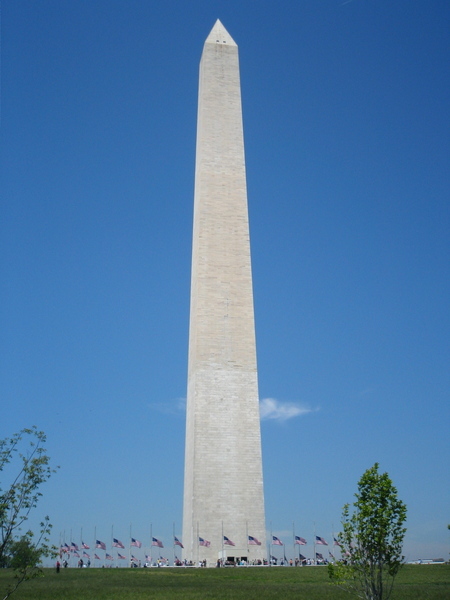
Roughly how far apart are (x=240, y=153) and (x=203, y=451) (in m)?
20.5

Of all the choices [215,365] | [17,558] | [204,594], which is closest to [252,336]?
[215,365]

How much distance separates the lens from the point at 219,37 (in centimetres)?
5122

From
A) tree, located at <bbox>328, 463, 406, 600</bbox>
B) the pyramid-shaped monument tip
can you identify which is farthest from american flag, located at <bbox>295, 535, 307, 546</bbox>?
the pyramid-shaped monument tip

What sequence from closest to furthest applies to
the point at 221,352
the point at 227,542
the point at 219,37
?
1. the point at 227,542
2. the point at 221,352
3. the point at 219,37

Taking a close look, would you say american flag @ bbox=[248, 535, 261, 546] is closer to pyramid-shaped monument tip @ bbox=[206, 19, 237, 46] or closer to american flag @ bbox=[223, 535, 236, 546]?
american flag @ bbox=[223, 535, 236, 546]

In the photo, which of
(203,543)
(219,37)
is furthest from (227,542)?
(219,37)

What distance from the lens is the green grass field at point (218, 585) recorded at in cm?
2277

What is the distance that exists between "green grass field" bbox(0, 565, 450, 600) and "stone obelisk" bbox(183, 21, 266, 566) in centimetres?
453

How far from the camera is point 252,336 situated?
43.3 metres

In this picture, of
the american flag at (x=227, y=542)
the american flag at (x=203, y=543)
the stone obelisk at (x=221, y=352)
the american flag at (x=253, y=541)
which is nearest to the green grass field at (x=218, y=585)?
the american flag at (x=203, y=543)

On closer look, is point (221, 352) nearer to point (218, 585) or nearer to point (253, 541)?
point (253, 541)

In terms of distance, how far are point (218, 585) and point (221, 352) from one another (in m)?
17.7

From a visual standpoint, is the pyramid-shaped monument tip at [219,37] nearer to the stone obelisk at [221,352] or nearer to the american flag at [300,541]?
the stone obelisk at [221,352]

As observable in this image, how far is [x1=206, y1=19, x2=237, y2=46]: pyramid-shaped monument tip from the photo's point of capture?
167 ft
